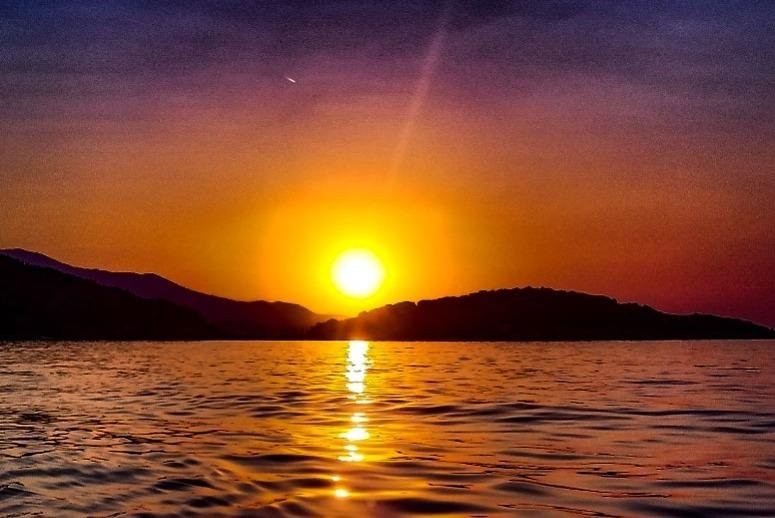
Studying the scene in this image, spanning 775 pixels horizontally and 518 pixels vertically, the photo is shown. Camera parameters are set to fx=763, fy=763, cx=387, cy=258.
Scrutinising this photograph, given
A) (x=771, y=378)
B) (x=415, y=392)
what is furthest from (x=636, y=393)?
(x=771, y=378)

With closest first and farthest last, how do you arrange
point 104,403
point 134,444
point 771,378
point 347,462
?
point 347,462, point 134,444, point 104,403, point 771,378

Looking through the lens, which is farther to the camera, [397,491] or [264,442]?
[264,442]

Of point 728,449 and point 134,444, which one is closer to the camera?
point 728,449

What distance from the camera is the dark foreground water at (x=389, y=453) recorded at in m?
12.5

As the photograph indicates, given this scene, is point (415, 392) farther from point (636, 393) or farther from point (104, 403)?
point (104, 403)

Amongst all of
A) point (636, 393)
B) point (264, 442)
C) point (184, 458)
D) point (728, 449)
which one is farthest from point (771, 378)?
point (184, 458)

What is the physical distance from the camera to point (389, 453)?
690 inches

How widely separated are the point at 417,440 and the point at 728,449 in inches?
291

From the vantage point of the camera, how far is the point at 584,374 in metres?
49.4

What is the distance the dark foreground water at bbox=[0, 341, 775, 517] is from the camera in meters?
12.5

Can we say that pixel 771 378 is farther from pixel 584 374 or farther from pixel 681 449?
pixel 681 449

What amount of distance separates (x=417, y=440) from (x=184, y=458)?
5951mm

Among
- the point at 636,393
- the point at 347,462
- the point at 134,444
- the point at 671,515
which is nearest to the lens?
the point at 671,515

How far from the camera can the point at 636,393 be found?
33719 mm
